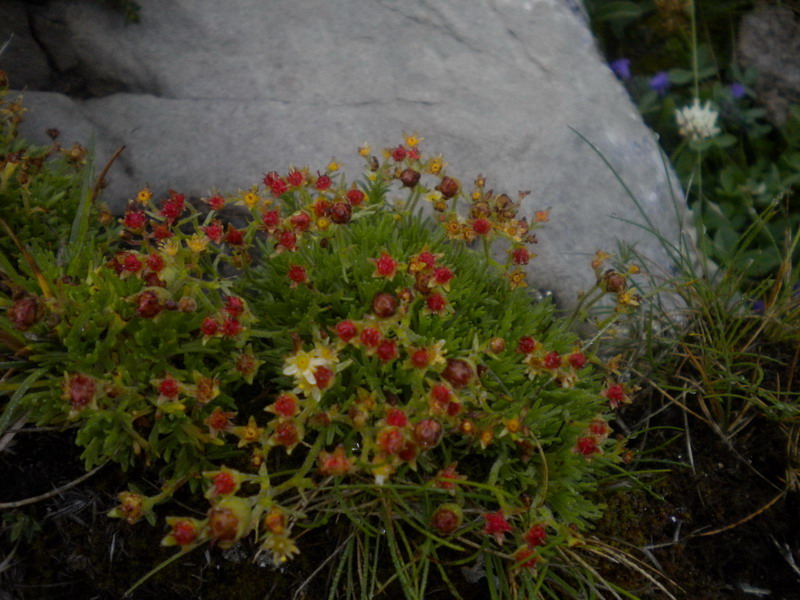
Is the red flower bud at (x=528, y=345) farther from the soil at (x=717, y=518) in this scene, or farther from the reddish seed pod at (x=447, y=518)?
the soil at (x=717, y=518)

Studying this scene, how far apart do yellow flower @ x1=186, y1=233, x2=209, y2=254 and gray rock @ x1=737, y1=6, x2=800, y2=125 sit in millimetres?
3807

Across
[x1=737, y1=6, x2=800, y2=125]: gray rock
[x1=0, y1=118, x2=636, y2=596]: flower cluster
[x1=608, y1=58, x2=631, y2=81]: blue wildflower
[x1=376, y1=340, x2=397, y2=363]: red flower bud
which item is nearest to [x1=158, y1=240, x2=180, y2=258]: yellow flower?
[x1=0, y1=118, x2=636, y2=596]: flower cluster

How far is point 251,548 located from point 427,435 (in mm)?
822

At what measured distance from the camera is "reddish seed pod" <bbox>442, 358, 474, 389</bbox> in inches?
68.8

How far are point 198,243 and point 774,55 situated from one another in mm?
4016

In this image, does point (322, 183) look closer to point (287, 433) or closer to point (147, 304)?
point (147, 304)

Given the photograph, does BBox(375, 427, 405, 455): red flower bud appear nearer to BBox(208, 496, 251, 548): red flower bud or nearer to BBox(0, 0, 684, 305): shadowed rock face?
BBox(208, 496, 251, 548): red flower bud

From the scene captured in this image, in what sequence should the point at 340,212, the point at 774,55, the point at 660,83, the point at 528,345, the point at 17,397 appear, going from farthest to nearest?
the point at 660,83 → the point at 774,55 → the point at 528,345 → the point at 340,212 → the point at 17,397

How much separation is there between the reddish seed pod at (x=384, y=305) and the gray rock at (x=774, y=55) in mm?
3603

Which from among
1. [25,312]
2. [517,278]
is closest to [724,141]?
[517,278]

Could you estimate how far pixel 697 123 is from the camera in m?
4.01

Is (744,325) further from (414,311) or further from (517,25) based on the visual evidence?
(517,25)

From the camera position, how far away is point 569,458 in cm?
219

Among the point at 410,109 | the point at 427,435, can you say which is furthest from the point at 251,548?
the point at 410,109
